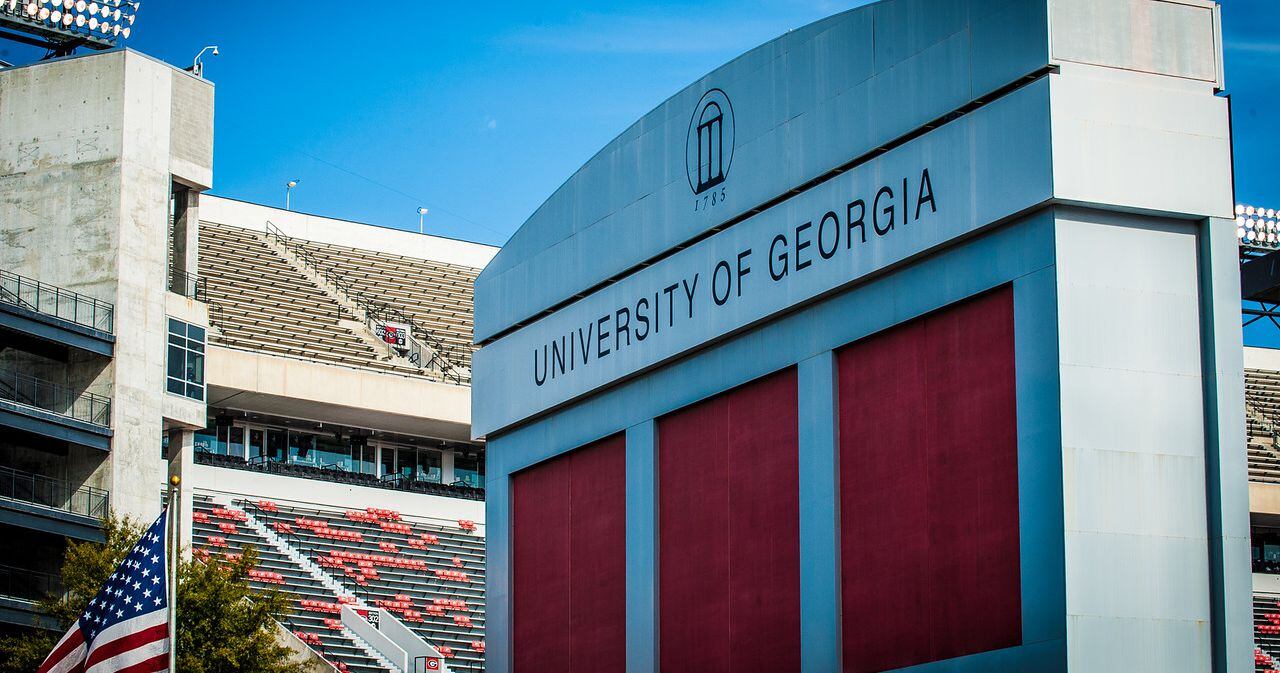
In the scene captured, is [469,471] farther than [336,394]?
Yes

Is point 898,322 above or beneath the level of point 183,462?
above

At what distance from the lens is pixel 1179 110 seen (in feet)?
74.0

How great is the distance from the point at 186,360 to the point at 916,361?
26909 mm

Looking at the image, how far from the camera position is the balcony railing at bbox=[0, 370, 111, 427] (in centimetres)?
4384

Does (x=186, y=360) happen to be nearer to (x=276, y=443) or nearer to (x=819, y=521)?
(x=276, y=443)

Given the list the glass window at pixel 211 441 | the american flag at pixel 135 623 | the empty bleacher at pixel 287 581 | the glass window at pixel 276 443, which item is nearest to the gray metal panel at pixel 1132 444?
the american flag at pixel 135 623

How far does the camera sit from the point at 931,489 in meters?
23.6

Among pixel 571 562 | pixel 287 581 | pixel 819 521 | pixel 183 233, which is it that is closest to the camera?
pixel 819 521

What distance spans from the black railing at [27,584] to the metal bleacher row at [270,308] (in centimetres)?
2171

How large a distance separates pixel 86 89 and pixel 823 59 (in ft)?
80.6

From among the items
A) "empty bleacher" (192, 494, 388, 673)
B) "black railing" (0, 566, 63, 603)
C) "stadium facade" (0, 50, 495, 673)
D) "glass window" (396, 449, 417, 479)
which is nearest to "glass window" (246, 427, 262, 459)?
"stadium facade" (0, 50, 495, 673)

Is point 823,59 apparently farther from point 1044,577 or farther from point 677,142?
point 1044,577

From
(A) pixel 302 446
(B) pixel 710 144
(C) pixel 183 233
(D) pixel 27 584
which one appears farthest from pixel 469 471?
(B) pixel 710 144

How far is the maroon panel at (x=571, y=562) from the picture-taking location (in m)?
30.6
